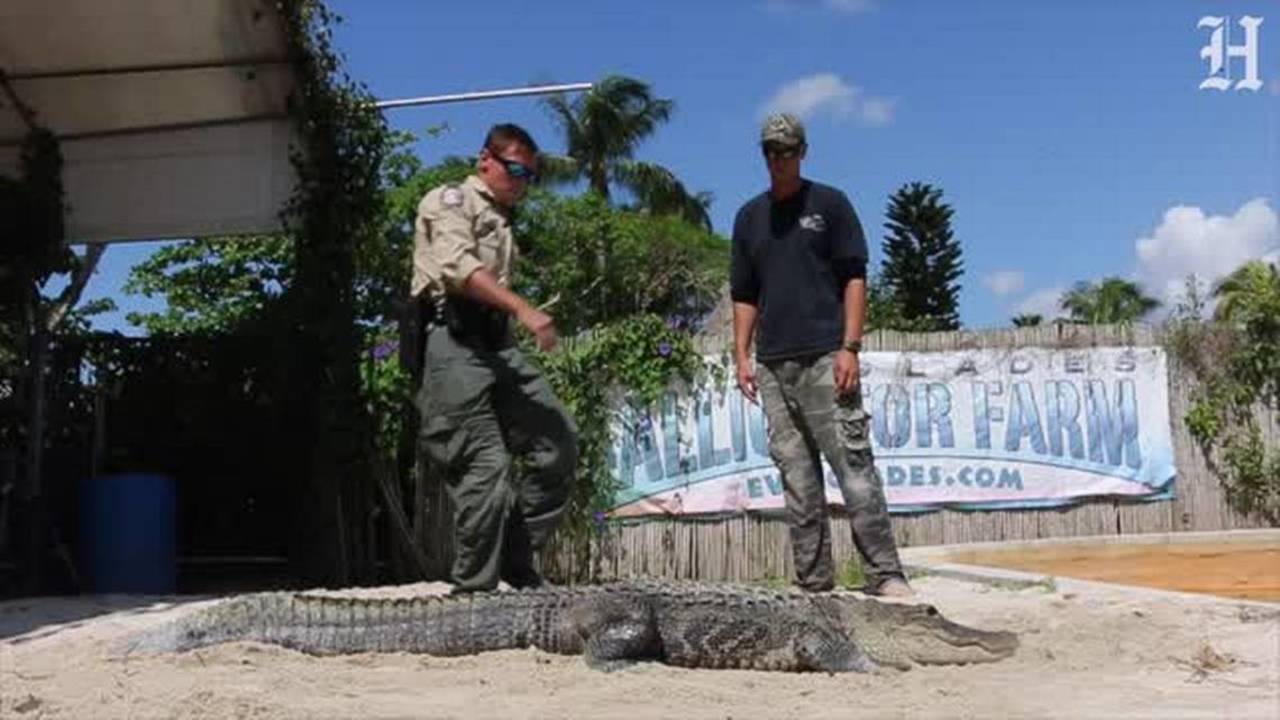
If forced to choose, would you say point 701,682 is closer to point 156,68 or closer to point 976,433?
point 156,68

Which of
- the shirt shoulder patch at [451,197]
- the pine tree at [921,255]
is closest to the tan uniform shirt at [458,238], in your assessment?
the shirt shoulder patch at [451,197]

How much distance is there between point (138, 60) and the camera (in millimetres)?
8375

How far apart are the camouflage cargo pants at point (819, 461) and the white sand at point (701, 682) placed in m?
0.59

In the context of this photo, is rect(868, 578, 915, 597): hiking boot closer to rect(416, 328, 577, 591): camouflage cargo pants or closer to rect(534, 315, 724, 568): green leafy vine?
rect(416, 328, 577, 591): camouflage cargo pants

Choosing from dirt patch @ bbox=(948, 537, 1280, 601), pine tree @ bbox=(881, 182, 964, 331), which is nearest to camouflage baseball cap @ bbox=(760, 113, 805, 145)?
dirt patch @ bbox=(948, 537, 1280, 601)

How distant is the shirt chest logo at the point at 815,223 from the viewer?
5.67 metres

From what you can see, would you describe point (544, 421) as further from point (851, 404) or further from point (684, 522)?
point (684, 522)

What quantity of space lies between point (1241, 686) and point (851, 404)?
2076mm

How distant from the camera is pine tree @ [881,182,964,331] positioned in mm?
26719

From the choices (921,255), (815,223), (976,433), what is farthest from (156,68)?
(921,255)

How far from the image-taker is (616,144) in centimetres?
4309

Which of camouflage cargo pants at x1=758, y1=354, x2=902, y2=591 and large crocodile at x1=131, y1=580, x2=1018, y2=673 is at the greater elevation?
camouflage cargo pants at x1=758, y1=354, x2=902, y2=591

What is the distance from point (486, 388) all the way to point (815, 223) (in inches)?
62.0

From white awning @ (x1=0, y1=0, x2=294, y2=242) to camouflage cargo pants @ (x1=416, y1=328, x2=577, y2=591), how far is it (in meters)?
3.83
